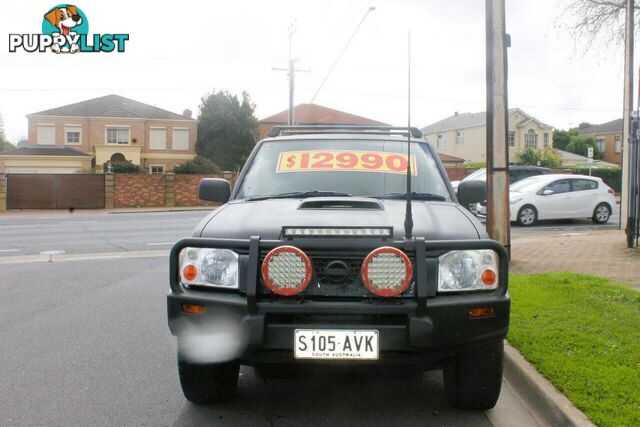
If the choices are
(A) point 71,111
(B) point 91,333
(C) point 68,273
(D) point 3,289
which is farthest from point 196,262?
(A) point 71,111

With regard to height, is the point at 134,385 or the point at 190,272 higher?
the point at 190,272

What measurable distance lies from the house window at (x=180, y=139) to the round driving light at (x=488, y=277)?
2226 inches

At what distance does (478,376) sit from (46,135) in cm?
5785

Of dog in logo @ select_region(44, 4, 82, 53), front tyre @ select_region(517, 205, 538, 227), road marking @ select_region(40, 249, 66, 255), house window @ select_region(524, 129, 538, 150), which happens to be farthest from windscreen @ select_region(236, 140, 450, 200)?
house window @ select_region(524, 129, 538, 150)

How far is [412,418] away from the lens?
3969 mm

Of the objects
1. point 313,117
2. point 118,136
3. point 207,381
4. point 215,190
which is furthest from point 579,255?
point 313,117

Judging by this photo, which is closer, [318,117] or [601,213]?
[601,213]

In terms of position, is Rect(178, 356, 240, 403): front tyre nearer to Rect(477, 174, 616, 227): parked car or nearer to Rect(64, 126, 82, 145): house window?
Rect(477, 174, 616, 227): parked car

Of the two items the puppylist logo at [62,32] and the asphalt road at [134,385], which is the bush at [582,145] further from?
the asphalt road at [134,385]

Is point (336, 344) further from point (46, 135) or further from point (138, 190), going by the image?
point (46, 135)

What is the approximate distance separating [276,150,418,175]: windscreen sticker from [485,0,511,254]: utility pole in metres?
4.22

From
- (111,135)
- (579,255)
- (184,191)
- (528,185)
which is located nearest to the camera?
(579,255)

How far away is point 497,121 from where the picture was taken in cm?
883

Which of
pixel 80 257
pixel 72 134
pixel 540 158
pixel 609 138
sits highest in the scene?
pixel 609 138
